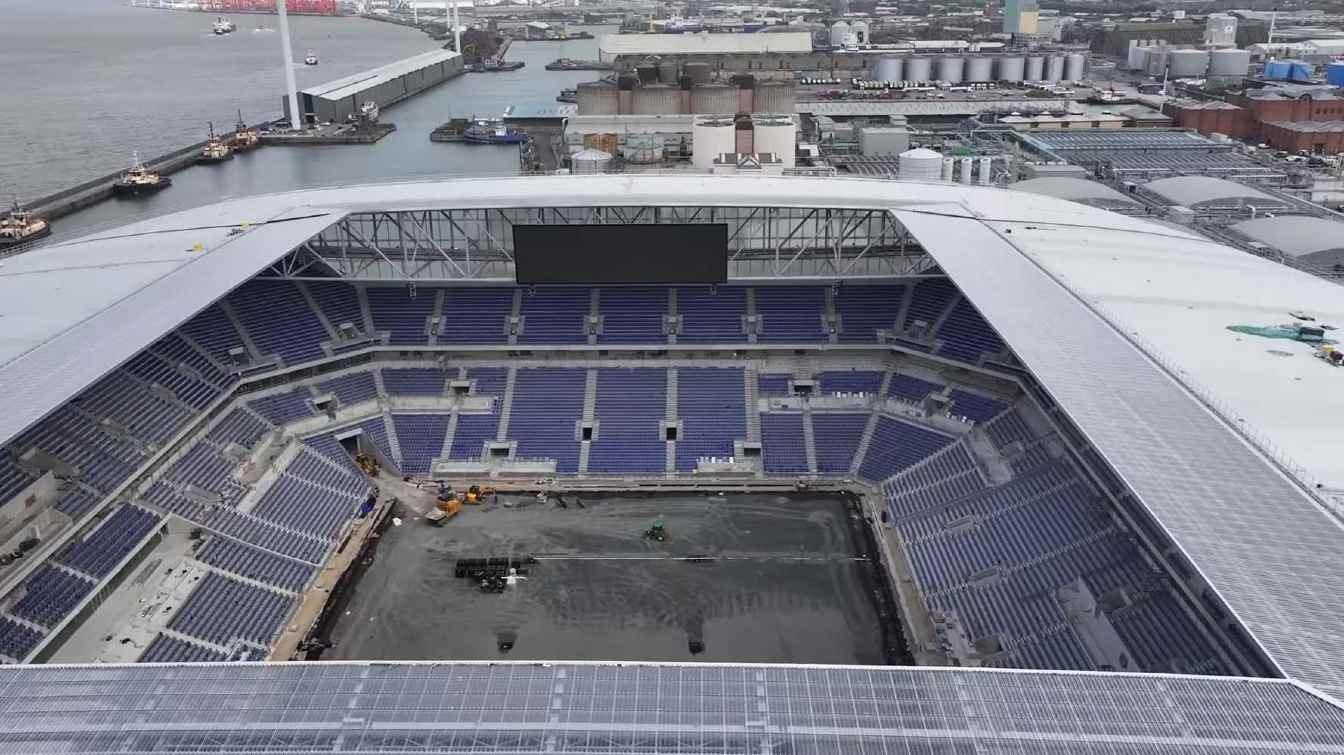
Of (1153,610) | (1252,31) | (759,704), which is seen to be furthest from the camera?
(1252,31)

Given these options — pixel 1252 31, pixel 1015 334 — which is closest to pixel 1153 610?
pixel 1015 334

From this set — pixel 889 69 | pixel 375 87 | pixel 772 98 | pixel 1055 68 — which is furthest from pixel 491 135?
pixel 1055 68

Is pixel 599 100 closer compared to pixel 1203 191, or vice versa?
pixel 1203 191

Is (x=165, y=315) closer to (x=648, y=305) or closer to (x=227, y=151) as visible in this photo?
(x=648, y=305)

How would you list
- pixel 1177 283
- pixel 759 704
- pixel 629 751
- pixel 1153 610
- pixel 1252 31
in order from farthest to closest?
pixel 1252 31, pixel 1177 283, pixel 1153 610, pixel 759 704, pixel 629 751

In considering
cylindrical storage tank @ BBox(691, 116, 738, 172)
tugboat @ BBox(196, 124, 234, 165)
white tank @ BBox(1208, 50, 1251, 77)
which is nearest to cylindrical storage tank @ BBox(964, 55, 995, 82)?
white tank @ BBox(1208, 50, 1251, 77)

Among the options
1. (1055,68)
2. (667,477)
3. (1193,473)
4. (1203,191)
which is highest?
(1055,68)

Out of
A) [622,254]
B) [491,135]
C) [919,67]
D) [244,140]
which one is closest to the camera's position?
[622,254]

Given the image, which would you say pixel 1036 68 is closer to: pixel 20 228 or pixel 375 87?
pixel 375 87
